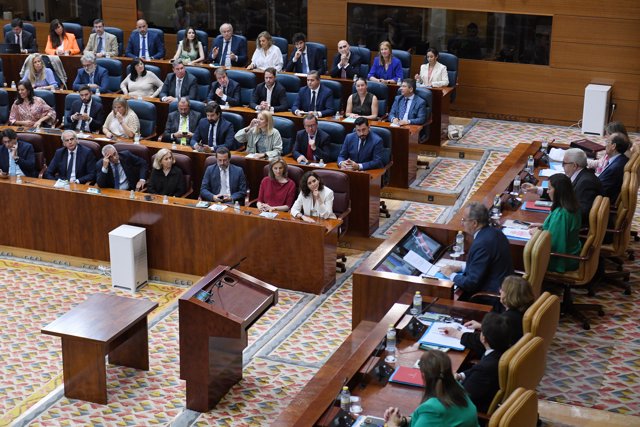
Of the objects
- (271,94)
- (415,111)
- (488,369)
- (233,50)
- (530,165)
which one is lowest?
(488,369)

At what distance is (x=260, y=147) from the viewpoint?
10.9 metres

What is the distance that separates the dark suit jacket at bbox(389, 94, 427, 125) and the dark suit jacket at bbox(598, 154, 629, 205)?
9.70 feet

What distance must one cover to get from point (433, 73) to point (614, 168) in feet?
14.7

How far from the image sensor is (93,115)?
1209 cm

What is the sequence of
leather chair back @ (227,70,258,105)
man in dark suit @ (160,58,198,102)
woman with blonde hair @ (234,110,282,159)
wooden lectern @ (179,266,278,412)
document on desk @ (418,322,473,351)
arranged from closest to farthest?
1. document on desk @ (418,322,473,351)
2. wooden lectern @ (179,266,278,412)
3. woman with blonde hair @ (234,110,282,159)
4. man in dark suit @ (160,58,198,102)
5. leather chair back @ (227,70,258,105)

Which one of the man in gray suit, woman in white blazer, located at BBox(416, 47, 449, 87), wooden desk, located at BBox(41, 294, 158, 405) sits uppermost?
the man in gray suit

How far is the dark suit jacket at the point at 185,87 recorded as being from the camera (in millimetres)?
12906

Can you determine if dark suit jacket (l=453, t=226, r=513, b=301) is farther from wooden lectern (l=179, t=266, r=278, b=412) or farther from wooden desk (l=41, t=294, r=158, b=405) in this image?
wooden desk (l=41, t=294, r=158, b=405)

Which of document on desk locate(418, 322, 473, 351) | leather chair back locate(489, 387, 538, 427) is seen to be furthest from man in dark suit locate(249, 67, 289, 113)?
leather chair back locate(489, 387, 538, 427)

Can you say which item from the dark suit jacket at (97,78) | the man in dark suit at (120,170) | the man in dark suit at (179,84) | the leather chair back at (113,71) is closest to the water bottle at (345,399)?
the man in dark suit at (120,170)

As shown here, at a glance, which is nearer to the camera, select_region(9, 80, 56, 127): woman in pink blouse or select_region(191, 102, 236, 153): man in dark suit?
select_region(191, 102, 236, 153): man in dark suit

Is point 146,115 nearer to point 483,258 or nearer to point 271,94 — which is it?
point 271,94

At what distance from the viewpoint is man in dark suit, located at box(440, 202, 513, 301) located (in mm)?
A: 7121

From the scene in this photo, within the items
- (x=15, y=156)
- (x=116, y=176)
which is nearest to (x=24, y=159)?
(x=15, y=156)
